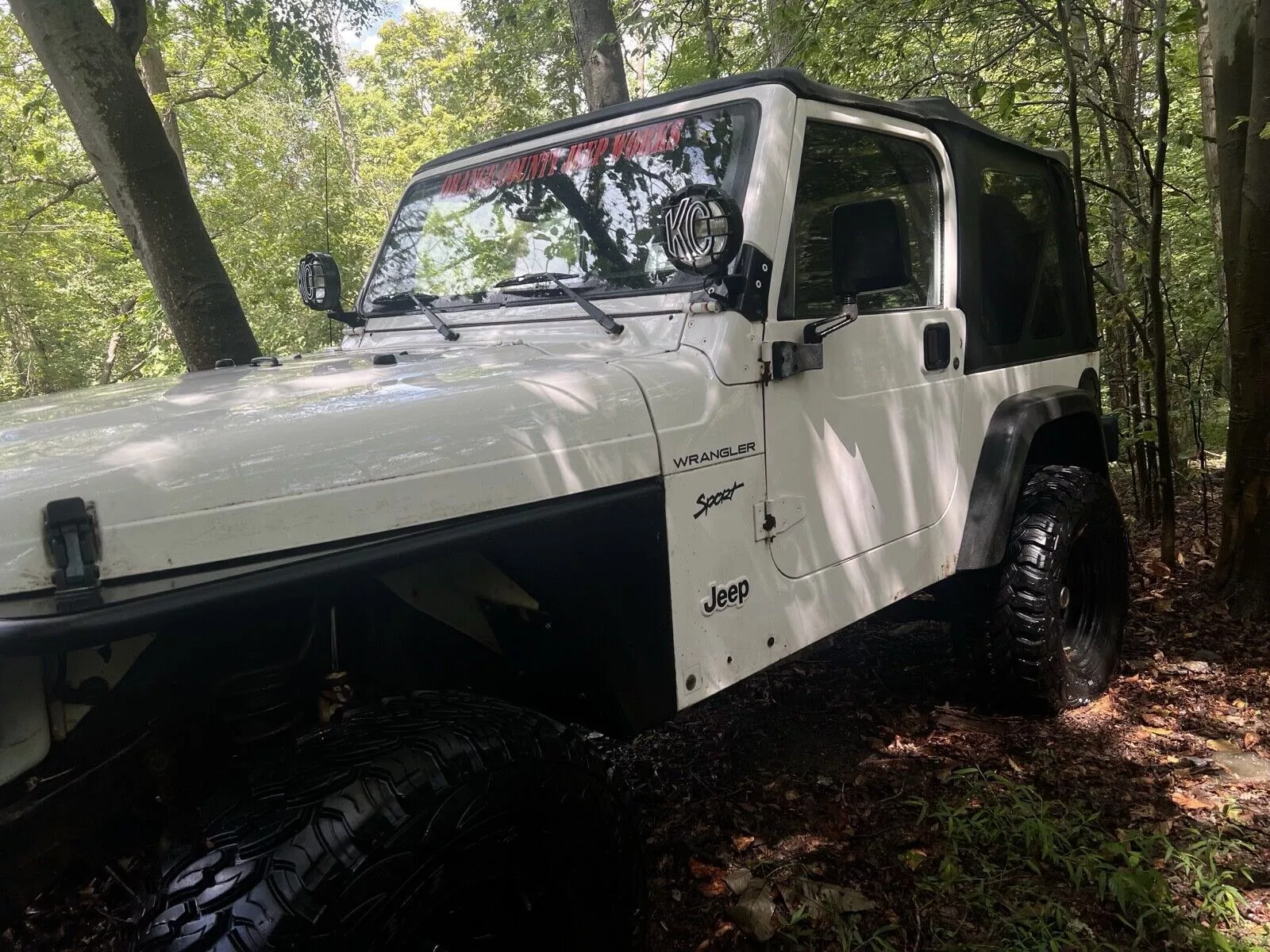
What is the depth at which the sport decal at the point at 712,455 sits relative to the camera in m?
2.00

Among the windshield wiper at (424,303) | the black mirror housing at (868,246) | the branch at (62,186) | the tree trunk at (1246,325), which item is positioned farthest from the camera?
the branch at (62,186)

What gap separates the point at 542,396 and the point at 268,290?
1181cm

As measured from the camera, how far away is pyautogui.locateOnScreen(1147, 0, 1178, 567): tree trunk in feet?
14.0

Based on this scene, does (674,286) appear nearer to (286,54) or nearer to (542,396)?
(542,396)

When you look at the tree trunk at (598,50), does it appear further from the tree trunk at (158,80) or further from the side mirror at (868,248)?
the tree trunk at (158,80)

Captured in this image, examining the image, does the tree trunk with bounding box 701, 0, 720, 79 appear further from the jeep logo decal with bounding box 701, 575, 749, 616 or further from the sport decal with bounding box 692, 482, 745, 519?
the jeep logo decal with bounding box 701, 575, 749, 616

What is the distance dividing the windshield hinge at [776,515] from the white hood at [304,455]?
1.28ft

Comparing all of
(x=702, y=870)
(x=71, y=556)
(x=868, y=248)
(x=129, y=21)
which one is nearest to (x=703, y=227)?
(x=868, y=248)

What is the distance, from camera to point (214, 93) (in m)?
12.0

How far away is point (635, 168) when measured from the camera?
8.27 feet

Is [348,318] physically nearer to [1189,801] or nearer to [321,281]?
[321,281]

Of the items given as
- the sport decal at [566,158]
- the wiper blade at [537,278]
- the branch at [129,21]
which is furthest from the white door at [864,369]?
the branch at [129,21]

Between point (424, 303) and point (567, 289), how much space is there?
0.67 meters

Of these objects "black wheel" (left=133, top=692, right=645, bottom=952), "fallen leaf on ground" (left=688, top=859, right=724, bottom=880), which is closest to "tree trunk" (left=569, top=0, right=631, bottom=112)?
"fallen leaf on ground" (left=688, top=859, right=724, bottom=880)
